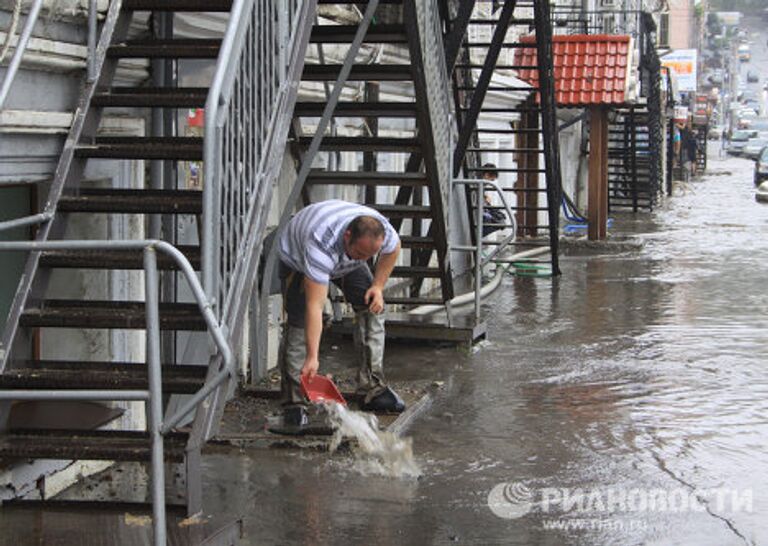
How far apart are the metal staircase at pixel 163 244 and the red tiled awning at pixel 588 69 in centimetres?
1431

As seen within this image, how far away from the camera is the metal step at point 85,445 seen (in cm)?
536

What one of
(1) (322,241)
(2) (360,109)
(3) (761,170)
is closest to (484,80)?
(2) (360,109)

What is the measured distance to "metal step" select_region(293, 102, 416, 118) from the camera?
30.9 feet

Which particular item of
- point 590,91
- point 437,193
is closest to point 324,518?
point 437,193

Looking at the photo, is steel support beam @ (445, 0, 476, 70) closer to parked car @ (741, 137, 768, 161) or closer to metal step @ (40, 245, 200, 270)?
metal step @ (40, 245, 200, 270)

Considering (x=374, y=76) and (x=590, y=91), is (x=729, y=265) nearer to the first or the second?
(x=590, y=91)

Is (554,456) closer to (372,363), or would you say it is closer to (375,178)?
(372,363)

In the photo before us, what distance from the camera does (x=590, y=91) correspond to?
845 inches

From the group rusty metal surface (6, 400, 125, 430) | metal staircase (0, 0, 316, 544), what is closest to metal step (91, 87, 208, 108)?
metal staircase (0, 0, 316, 544)

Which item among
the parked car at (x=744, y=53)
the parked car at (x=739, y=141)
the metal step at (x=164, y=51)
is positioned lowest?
the parked car at (x=739, y=141)

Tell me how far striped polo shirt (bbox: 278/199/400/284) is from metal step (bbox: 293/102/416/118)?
5.97 feet

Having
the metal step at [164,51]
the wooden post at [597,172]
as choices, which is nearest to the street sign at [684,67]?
the wooden post at [597,172]

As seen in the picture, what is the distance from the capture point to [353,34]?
9297mm

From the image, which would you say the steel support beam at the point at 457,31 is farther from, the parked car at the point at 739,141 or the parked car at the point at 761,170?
the parked car at the point at 739,141
